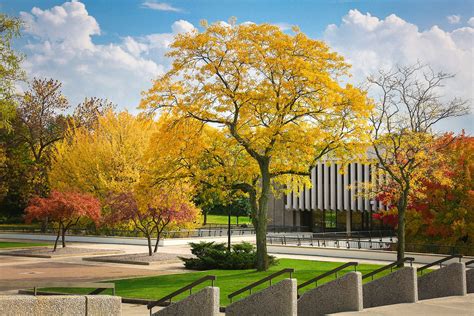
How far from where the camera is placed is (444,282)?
20375 millimetres

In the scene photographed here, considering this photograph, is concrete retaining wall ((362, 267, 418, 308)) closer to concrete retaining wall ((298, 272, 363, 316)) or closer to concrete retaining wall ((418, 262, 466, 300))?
concrete retaining wall ((418, 262, 466, 300))

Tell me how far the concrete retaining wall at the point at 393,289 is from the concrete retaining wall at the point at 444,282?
203cm

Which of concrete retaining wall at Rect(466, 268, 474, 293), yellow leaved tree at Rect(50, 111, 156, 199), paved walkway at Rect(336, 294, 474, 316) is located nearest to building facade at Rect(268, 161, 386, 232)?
yellow leaved tree at Rect(50, 111, 156, 199)

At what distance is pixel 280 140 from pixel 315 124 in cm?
248

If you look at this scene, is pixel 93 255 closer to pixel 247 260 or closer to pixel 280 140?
pixel 247 260

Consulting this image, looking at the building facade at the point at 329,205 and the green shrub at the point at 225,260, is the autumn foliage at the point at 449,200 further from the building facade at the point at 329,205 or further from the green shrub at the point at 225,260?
the building facade at the point at 329,205

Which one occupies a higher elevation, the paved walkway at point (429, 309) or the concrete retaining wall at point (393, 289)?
the concrete retaining wall at point (393, 289)

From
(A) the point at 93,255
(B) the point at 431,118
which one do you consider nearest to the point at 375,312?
(B) the point at 431,118

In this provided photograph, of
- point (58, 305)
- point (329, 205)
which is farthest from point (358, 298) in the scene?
point (329, 205)

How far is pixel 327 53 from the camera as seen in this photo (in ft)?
88.8

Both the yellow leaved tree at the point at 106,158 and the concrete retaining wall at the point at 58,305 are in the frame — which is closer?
the concrete retaining wall at the point at 58,305

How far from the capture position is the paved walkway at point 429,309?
53.3 ft

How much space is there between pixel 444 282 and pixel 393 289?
2.81 metres

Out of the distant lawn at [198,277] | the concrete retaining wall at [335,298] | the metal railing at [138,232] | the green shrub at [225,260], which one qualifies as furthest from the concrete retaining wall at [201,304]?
the metal railing at [138,232]
